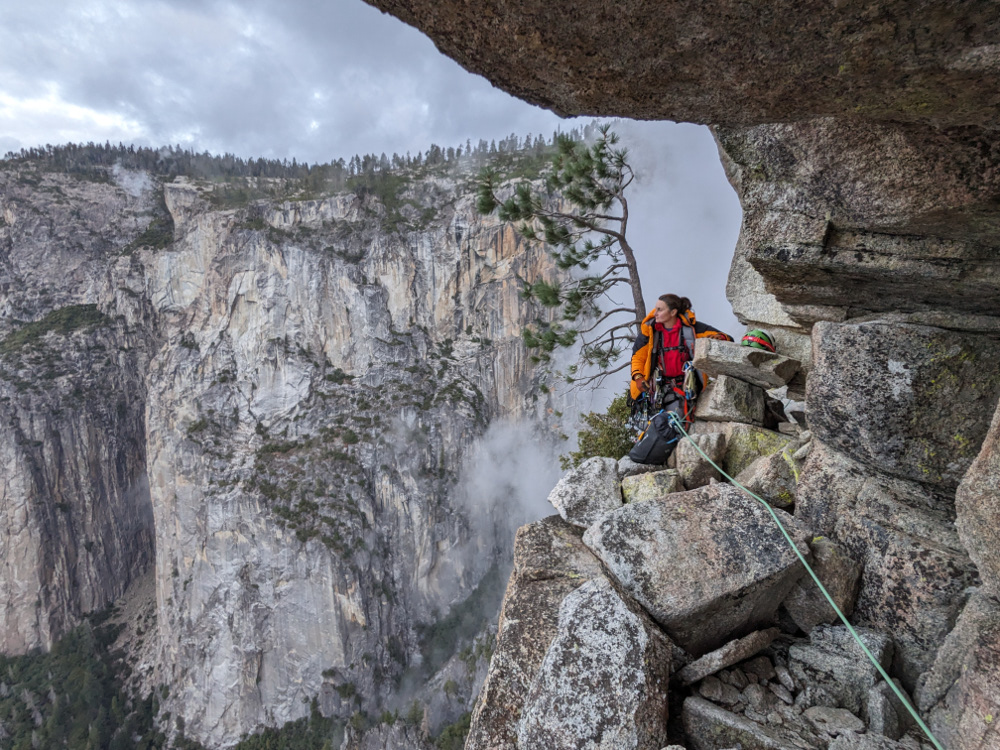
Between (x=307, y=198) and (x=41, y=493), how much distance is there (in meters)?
55.5

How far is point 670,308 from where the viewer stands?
655cm

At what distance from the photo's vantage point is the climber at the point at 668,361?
21.8 ft

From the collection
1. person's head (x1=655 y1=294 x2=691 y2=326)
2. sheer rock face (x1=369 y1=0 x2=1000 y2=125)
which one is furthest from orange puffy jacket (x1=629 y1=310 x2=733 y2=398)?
sheer rock face (x1=369 y1=0 x2=1000 y2=125)

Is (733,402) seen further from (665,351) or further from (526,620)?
(526,620)

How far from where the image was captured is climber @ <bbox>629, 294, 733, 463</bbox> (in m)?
6.64

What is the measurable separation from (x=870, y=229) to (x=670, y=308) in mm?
3285

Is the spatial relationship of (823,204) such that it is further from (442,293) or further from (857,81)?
(442,293)

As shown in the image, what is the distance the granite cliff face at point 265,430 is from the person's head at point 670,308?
52.4 meters

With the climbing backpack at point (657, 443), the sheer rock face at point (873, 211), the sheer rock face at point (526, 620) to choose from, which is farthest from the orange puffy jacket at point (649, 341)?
the sheer rock face at point (526, 620)

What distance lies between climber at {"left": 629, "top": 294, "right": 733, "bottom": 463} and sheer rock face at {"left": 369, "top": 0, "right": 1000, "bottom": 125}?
15.6ft

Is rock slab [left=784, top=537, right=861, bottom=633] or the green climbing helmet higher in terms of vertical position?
the green climbing helmet

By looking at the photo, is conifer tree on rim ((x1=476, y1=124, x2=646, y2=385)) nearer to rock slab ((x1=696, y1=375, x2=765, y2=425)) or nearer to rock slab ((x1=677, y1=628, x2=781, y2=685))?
rock slab ((x1=696, y1=375, x2=765, y2=425))

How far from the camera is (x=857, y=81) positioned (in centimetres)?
175

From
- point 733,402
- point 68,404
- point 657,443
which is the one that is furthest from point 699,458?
point 68,404
